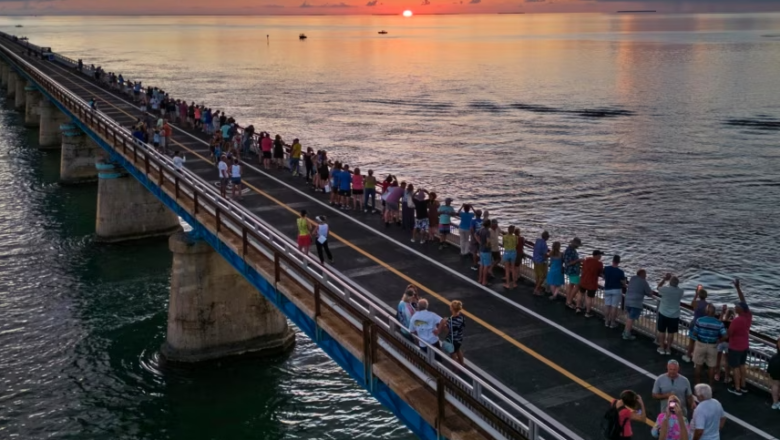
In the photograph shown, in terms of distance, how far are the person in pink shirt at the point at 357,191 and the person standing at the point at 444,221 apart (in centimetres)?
464

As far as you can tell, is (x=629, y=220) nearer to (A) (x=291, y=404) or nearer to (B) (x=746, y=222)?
(B) (x=746, y=222)

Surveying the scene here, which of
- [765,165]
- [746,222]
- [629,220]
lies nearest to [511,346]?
[629,220]

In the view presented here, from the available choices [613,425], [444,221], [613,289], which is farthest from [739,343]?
[444,221]

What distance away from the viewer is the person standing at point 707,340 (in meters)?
12.6

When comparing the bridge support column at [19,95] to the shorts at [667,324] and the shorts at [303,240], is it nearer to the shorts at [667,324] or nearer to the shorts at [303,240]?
the shorts at [303,240]

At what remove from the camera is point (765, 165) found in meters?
54.1

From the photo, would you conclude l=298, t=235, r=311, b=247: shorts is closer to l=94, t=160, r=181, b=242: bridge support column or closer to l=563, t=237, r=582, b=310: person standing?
l=563, t=237, r=582, b=310: person standing

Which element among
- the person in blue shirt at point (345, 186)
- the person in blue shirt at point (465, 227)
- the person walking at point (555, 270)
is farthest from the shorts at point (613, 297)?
the person in blue shirt at point (345, 186)

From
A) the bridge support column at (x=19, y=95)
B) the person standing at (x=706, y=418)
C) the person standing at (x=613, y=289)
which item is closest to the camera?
the person standing at (x=706, y=418)

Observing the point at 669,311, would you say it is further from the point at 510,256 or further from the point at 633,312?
the point at 510,256

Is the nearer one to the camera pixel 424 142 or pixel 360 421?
pixel 360 421

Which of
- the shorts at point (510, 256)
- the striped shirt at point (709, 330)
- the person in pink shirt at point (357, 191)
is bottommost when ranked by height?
the striped shirt at point (709, 330)

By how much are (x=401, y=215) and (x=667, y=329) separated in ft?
34.0

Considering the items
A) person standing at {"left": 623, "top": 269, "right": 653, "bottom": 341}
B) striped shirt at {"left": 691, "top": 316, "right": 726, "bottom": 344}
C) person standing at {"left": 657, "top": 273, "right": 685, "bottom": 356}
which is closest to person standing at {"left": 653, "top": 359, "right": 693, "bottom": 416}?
striped shirt at {"left": 691, "top": 316, "right": 726, "bottom": 344}
